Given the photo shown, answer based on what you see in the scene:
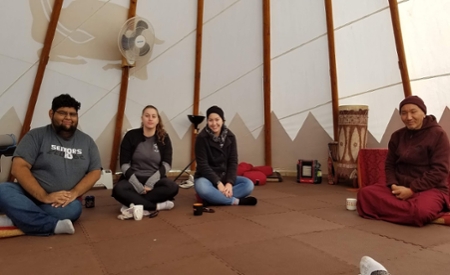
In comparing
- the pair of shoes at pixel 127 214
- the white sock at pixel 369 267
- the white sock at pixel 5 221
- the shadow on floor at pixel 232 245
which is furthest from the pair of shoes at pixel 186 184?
the white sock at pixel 369 267

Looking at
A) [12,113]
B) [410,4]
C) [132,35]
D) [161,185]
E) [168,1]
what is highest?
[168,1]

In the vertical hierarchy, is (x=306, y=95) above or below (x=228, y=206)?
above

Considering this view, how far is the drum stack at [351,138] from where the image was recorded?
4156mm

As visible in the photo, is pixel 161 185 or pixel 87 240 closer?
pixel 87 240

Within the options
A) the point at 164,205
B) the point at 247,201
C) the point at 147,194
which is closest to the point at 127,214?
the point at 147,194

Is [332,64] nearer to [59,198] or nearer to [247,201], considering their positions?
[247,201]

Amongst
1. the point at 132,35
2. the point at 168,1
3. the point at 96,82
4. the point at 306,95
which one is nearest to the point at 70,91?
the point at 96,82

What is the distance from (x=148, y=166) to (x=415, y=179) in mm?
2056

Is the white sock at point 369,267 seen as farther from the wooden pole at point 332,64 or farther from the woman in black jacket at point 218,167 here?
the wooden pole at point 332,64

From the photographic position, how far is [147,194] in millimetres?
2703

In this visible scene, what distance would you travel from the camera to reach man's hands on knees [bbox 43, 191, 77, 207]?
2.14m

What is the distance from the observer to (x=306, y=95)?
4.87 meters

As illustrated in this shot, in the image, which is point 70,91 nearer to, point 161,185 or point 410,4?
point 161,185

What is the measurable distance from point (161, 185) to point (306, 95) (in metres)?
2.91
